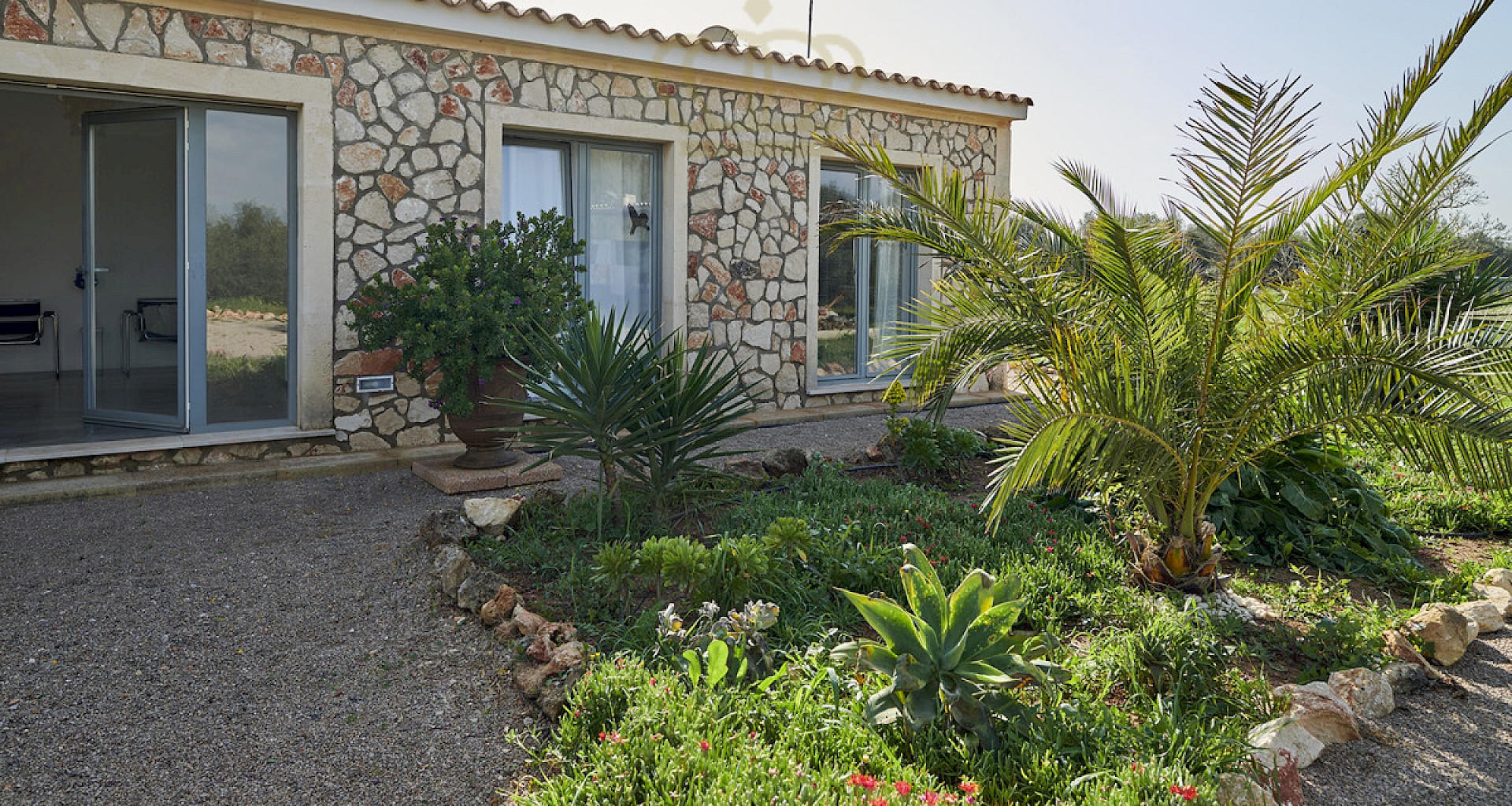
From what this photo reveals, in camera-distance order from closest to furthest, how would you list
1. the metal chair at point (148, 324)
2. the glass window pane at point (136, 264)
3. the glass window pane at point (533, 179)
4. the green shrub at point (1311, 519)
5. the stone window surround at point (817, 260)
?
1. the green shrub at point (1311, 519)
2. the glass window pane at point (136, 264)
3. the metal chair at point (148, 324)
4. the glass window pane at point (533, 179)
5. the stone window surround at point (817, 260)

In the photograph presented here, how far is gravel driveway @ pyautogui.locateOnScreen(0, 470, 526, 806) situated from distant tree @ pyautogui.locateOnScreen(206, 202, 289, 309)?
1.79 meters

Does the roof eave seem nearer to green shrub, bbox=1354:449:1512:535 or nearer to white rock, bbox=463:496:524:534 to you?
white rock, bbox=463:496:524:534

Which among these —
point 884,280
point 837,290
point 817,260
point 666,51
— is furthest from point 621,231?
point 884,280

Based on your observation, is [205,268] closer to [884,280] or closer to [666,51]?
[666,51]

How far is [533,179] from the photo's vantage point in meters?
7.50

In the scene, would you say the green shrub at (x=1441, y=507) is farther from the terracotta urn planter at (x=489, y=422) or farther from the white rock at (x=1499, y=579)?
the terracotta urn planter at (x=489, y=422)

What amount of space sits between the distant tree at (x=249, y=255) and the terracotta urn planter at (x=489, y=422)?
1.51 metres

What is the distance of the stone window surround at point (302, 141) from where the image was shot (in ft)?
18.9

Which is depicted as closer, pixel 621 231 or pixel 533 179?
pixel 533 179

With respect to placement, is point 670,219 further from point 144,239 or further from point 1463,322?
point 1463,322

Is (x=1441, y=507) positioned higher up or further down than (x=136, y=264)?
further down

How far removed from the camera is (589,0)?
26.6 ft

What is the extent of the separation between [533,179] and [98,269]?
3.05 meters

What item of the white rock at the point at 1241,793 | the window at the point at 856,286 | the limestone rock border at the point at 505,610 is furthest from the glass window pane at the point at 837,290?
the white rock at the point at 1241,793
